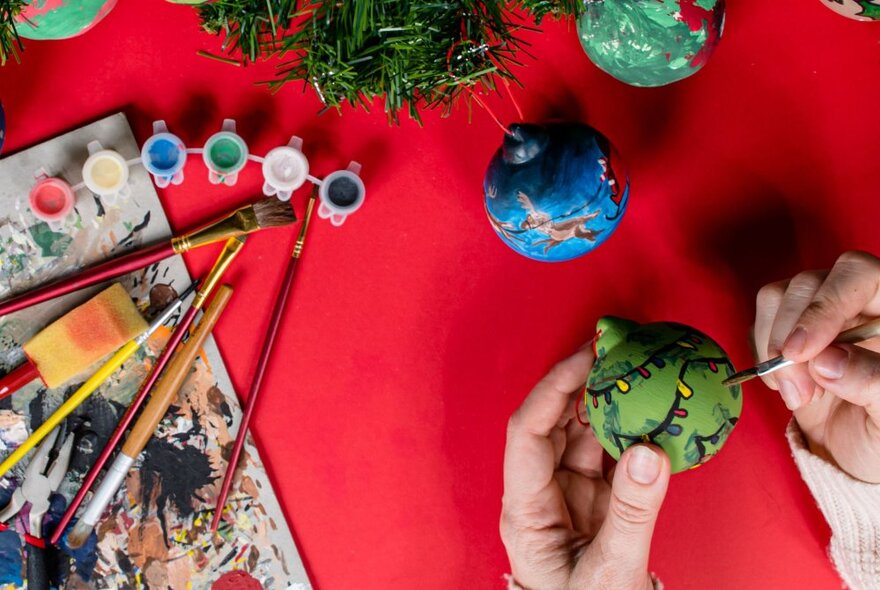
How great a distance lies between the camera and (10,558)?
0.95 meters

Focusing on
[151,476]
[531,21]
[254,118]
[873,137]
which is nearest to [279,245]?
[254,118]

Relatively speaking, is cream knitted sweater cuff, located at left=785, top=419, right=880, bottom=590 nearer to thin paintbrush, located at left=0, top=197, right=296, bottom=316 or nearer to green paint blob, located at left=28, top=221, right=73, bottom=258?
thin paintbrush, located at left=0, top=197, right=296, bottom=316

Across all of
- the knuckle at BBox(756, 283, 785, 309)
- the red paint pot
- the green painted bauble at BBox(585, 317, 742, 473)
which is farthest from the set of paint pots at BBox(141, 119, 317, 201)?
the knuckle at BBox(756, 283, 785, 309)

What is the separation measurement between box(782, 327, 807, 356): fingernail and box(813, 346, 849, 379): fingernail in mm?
24

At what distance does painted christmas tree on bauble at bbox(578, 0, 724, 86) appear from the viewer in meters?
0.79

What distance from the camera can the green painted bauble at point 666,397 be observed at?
0.73 metres

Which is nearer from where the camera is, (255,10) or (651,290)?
(255,10)

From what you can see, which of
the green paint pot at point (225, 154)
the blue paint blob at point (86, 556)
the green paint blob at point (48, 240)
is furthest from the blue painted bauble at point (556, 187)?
the blue paint blob at point (86, 556)

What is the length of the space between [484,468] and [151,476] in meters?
0.42

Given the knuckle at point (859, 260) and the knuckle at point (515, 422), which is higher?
the knuckle at point (859, 260)

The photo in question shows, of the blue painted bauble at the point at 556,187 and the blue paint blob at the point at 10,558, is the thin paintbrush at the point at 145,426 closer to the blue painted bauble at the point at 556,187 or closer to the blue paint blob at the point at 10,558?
the blue paint blob at the point at 10,558

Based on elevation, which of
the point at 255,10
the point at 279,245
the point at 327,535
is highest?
the point at 255,10

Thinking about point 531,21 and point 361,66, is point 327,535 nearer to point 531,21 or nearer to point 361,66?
point 361,66

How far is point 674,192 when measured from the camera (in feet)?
3.22
